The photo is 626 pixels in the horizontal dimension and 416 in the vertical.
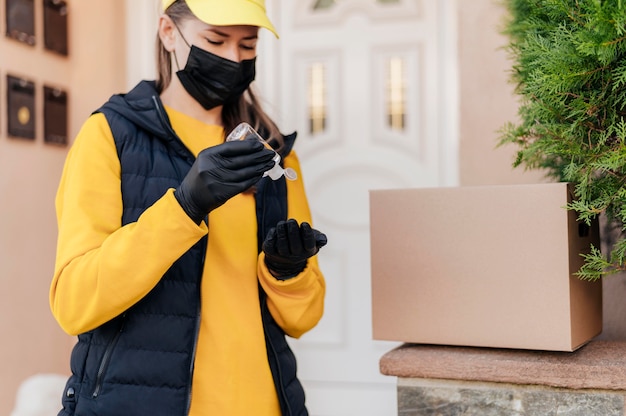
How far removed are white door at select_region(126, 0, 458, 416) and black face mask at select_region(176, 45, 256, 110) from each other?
4.42ft

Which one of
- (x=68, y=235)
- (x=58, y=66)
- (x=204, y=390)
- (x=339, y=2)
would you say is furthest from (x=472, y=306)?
(x=58, y=66)

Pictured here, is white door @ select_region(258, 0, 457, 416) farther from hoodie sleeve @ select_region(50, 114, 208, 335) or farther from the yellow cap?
hoodie sleeve @ select_region(50, 114, 208, 335)

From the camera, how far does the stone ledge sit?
1.11m

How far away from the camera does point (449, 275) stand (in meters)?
1.22

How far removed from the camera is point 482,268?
120 cm

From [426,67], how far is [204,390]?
5.84 ft

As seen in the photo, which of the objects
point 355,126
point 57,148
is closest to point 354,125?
point 355,126

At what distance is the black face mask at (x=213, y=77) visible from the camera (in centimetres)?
130

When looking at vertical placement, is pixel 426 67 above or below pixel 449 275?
above

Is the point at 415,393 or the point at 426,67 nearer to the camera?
the point at 415,393

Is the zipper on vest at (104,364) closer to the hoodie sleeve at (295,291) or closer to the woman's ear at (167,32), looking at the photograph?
the hoodie sleeve at (295,291)

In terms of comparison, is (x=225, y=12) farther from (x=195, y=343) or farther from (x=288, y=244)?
(x=195, y=343)

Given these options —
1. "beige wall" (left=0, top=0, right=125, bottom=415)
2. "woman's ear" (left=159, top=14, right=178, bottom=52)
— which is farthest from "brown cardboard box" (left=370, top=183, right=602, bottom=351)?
"beige wall" (left=0, top=0, right=125, bottom=415)

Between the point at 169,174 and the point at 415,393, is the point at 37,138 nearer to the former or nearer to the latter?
the point at 169,174
